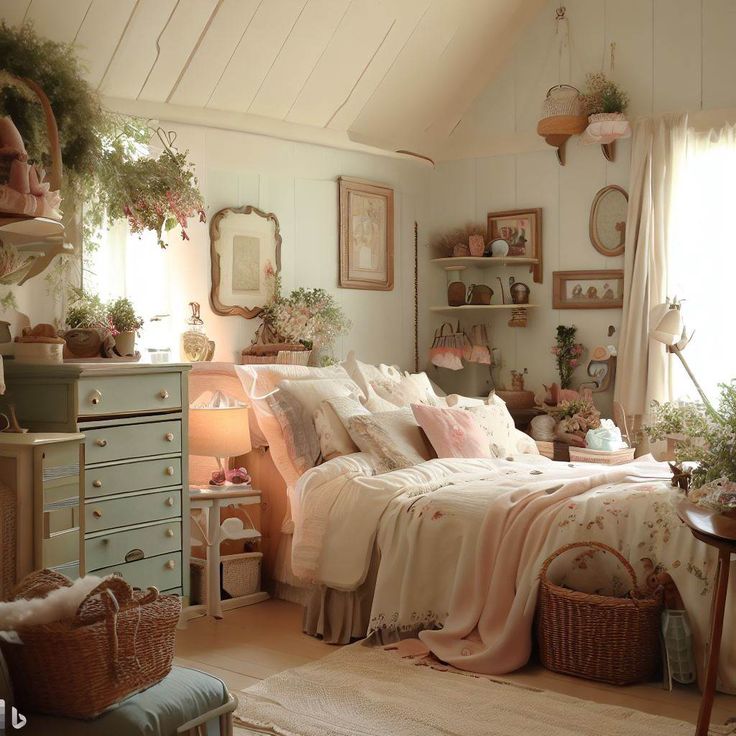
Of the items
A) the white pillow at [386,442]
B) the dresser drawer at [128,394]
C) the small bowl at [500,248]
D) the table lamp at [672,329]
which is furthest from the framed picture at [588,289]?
the dresser drawer at [128,394]

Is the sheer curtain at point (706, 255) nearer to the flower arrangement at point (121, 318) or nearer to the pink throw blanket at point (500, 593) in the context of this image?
the pink throw blanket at point (500, 593)

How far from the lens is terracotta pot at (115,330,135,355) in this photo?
4.12m

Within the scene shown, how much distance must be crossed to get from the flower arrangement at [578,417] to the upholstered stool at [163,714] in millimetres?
3917

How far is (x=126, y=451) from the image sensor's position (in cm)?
392

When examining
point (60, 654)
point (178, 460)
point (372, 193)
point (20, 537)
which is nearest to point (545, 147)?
point (372, 193)

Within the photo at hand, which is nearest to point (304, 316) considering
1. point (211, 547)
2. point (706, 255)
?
point (211, 547)

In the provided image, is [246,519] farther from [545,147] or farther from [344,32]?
[545,147]

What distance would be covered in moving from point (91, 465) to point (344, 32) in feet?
9.91

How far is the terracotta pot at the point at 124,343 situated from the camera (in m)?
4.12

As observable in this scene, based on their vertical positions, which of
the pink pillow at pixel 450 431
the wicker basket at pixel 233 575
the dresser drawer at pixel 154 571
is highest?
the pink pillow at pixel 450 431

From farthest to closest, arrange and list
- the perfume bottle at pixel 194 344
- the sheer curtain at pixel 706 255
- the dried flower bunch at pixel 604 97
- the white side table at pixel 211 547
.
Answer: the dried flower bunch at pixel 604 97, the sheer curtain at pixel 706 255, the perfume bottle at pixel 194 344, the white side table at pixel 211 547

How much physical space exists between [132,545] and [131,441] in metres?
0.42

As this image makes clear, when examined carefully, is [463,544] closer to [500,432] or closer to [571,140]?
[500,432]

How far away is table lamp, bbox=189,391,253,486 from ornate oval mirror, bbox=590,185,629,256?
2.88 meters
